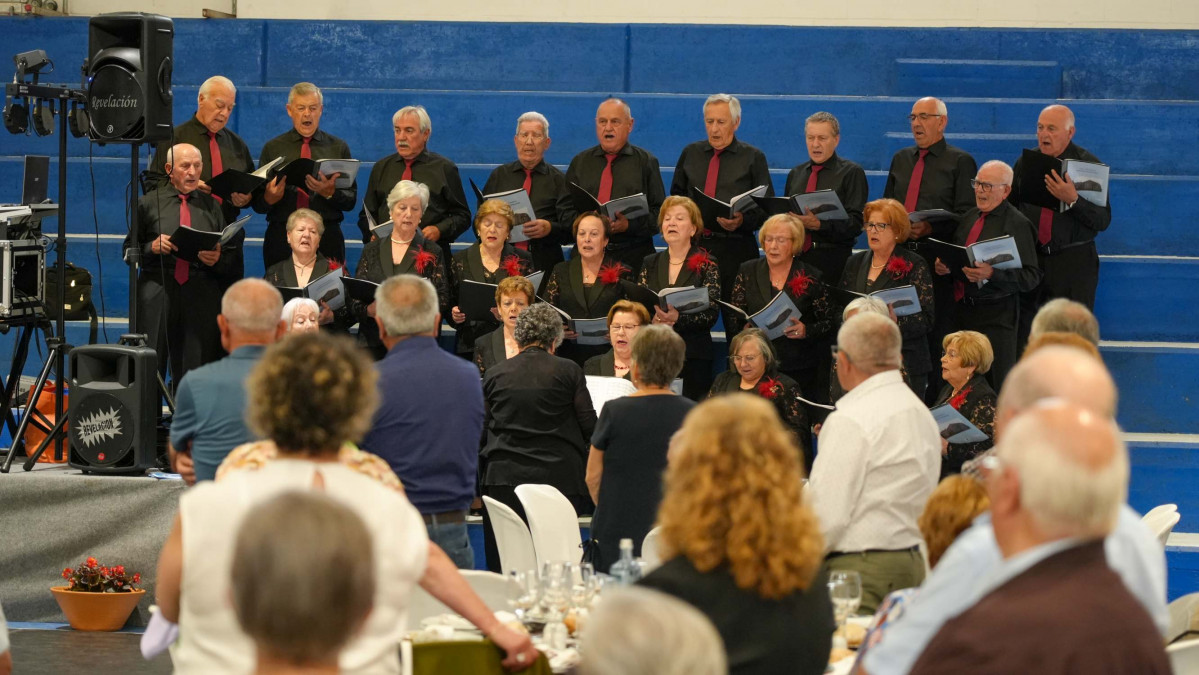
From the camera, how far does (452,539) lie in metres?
3.75

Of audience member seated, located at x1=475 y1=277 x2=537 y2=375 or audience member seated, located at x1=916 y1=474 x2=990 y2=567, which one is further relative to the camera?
audience member seated, located at x1=475 y1=277 x2=537 y2=375

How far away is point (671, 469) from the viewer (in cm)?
227

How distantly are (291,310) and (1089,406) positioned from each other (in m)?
3.78

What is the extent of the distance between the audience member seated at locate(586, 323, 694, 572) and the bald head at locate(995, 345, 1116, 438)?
1846 millimetres

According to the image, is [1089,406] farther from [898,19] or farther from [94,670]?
[898,19]

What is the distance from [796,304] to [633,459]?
230 centimetres

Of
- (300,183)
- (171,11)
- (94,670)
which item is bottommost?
(94,670)

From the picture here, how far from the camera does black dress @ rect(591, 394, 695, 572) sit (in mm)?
4047

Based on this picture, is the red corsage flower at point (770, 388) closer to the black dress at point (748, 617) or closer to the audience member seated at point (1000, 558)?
the audience member seated at point (1000, 558)

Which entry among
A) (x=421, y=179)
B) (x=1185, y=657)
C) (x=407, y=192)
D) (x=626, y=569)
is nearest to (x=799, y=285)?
(x=407, y=192)

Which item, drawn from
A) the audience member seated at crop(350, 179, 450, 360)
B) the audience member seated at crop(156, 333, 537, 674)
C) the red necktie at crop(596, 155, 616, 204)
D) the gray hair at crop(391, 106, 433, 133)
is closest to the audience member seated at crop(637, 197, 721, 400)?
the red necktie at crop(596, 155, 616, 204)

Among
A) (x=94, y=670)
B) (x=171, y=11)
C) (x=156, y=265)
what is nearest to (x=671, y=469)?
(x=94, y=670)

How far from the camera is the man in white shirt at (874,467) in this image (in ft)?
10.9

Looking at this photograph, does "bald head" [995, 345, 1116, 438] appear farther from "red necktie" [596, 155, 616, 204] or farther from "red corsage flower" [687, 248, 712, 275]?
"red necktie" [596, 155, 616, 204]
